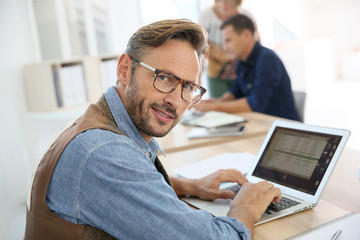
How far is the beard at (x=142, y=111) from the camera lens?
3.39 feet

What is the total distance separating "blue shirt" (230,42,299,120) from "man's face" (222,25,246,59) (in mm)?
88

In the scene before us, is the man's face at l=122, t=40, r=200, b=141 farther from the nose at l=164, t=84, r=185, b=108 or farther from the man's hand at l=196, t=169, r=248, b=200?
the man's hand at l=196, t=169, r=248, b=200

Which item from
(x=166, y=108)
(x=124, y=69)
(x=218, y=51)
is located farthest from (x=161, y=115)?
(x=218, y=51)

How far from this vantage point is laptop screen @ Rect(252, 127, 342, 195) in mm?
1142

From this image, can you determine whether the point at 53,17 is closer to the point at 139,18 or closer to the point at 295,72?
the point at 139,18

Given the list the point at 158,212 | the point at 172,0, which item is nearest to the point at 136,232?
the point at 158,212

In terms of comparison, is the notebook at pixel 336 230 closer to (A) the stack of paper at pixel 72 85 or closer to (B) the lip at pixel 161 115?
(B) the lip at pixel 161 115

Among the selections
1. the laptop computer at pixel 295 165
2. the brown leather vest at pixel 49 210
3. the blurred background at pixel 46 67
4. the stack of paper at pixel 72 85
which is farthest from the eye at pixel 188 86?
the stack of paper at pixel 72 85

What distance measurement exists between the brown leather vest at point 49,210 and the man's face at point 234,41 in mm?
2025

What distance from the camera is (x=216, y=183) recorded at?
3.95 feet

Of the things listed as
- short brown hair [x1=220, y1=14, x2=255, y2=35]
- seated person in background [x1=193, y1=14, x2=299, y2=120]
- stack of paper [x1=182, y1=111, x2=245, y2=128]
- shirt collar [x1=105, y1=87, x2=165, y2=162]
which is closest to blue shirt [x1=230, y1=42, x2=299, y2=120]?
seated person in background [x1=193, y1=14, x2=299, y2=120]

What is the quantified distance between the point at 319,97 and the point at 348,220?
522cm

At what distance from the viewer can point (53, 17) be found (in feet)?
11.0

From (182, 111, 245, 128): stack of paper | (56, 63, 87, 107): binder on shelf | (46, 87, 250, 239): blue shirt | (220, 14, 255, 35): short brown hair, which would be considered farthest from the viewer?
(56, 63, 87, 107): binder on shelf
